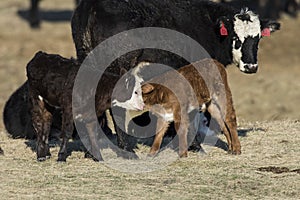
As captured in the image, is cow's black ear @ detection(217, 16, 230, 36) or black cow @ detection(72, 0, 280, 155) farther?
cow's black ear @ detection(217, 16, 230, 36)

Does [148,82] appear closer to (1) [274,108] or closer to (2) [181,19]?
(2) [181,19]

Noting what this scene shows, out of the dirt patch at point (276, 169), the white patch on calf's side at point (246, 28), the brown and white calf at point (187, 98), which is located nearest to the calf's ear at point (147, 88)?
the brown and white calf at point (187, 98)

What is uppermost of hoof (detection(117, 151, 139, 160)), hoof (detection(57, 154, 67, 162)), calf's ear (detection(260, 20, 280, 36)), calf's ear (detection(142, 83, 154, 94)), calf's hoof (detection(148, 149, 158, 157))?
calf's ear (detection(260, 20, 280, 36))

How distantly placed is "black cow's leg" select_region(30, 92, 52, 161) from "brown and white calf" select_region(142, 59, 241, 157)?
141 cm

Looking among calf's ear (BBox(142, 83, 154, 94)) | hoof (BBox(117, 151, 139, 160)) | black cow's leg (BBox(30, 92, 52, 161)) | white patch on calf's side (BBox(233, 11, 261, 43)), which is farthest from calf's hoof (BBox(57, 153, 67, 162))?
white patch on calf's side (BBox(233, 11, 261, 43))

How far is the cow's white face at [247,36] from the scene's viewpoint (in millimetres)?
12422

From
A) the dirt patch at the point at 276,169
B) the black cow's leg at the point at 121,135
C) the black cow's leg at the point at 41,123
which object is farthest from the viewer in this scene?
the black cow's leg at the point at 121,135

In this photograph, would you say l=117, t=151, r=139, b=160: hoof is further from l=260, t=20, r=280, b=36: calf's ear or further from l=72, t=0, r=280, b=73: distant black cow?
l=260, t=20, r=280, b=36: calf's ear

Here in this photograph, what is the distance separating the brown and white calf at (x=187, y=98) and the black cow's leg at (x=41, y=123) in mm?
1407

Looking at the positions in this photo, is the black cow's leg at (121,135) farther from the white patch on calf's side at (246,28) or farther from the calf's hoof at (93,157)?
the white patch on calf's side at (246,28)

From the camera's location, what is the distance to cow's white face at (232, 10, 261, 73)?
489 inches

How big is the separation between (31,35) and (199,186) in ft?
92.6

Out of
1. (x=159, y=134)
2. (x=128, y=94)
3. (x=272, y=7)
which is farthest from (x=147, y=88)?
(x=272, y=7)

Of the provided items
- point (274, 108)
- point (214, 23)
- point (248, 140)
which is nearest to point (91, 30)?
point (214, 23)
